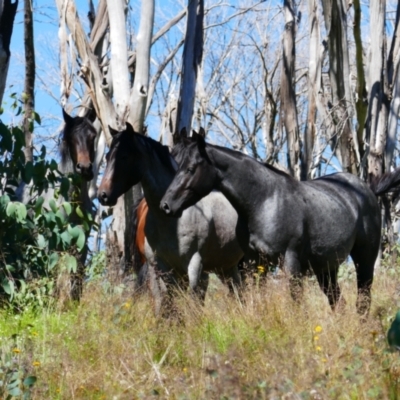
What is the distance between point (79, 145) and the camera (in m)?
10.7

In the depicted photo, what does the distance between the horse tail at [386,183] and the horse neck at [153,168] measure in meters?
2.27

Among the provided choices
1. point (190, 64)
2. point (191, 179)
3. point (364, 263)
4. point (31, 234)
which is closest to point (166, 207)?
point (191, 179)

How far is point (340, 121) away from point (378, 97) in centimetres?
79

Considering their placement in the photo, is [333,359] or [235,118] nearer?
[333,359]

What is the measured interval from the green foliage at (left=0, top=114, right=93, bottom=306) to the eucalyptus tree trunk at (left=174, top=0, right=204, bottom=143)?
366 centimetres

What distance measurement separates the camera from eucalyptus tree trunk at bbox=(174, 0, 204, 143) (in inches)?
515

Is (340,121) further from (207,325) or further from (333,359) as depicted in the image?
(333,359)

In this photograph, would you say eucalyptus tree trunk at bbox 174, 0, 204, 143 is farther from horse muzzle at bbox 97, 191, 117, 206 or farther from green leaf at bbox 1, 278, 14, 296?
green leaf at bbox 1, 278, 14, 296

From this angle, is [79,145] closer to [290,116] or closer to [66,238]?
[66,238]

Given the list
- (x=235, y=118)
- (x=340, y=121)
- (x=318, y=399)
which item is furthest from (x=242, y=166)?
(x=235, y=118)

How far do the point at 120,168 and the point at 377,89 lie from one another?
7.02 metres

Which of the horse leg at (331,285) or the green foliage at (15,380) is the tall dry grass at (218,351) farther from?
the horse leg at (331,285)

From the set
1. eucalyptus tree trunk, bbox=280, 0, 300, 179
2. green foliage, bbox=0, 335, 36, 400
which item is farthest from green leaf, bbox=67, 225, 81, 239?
eucalyptus tree trunk, bbox=280, 0, 300, 179

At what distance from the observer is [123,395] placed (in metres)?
5.33
